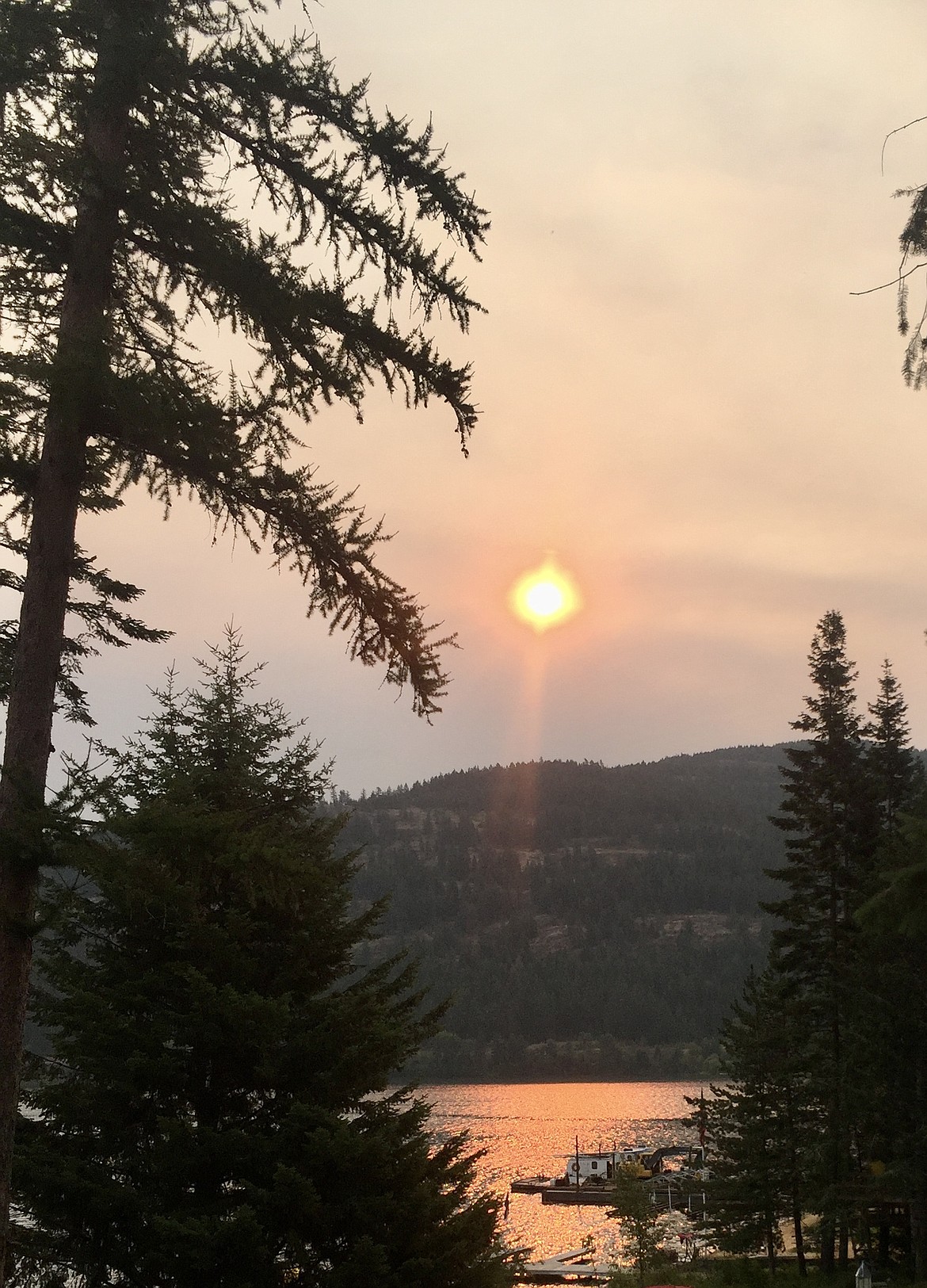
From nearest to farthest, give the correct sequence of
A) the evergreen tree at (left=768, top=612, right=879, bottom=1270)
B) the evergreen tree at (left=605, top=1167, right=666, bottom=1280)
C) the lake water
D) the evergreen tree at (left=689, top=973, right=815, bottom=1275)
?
the evergreen tree at (left=768, top=612, right=879, bottom=1270), the evergreen tree at (left=689, top=973, right=815, bottom=1275), the evergreen tree at (left=605, top=1167, right=666, bottom=1280), the lake water

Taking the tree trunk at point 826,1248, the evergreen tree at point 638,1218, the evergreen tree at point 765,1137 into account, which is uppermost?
the evergreen tree at point 765,1137

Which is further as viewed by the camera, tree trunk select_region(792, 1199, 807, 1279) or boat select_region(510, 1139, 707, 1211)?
boat select_region(510, 1139, 707, 1211)

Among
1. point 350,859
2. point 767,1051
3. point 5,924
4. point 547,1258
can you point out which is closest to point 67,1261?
point 350,859

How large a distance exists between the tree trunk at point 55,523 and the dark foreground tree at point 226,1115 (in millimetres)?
4846

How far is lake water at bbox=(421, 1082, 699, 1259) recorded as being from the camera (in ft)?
261

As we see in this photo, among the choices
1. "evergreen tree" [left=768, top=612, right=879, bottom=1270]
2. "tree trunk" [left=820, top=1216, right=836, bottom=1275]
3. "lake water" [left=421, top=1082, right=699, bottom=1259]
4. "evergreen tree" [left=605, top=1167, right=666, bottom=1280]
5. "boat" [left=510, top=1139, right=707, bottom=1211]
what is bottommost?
"lake water" [left=421, top=1082, right=699, bottom=1259]

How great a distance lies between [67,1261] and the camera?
15211 mm

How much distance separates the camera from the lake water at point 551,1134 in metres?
79.5

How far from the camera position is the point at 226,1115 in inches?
652

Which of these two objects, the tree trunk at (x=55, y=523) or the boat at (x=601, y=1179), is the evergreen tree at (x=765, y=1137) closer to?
the tree trunk at (x=55, y=523)

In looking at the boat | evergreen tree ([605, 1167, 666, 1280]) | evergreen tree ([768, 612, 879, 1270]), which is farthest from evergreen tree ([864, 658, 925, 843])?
the boat

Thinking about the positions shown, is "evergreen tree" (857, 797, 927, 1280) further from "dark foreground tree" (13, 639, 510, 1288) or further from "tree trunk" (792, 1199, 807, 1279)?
"dark foreground tree" (13, 639, 510, 1288)

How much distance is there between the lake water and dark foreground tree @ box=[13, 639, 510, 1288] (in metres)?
42.4

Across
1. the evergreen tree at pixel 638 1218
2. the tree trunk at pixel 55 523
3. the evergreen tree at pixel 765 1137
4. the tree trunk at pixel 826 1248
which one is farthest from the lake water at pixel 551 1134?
the tree trunk at pixel 55 523
